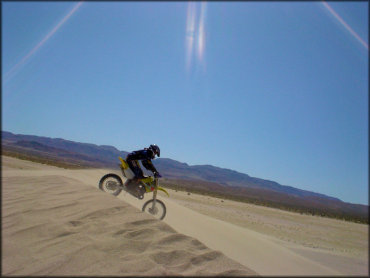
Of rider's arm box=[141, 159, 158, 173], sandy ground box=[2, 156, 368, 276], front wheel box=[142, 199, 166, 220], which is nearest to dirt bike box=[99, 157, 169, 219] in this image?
front wheel box=[142, 199, 166, 220]

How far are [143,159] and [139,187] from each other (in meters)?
1.06

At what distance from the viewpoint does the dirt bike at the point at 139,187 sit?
8219 mm

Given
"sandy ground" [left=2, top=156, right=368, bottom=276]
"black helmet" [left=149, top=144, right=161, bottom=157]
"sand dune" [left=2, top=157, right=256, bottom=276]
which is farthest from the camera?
"black helmet" [left=149, top=144, right=161, bottom=157]

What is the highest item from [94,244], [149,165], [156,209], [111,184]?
[149,165]

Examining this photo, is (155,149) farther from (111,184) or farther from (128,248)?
(128,248)

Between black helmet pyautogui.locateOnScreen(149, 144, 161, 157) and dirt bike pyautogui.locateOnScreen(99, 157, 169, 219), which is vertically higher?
black helmet pyautogui.locateOnScreen(149, 144, 161, 157)

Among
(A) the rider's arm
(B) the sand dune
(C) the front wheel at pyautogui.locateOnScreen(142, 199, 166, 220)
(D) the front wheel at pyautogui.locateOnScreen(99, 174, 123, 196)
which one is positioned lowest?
(B) the sand dune

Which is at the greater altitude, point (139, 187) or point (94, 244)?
point (139, 187)

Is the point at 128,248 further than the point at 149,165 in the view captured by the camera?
No

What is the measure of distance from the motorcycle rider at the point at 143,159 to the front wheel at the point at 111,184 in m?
0.91

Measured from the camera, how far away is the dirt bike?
27.0 feet

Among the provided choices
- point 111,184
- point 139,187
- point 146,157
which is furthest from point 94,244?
point 111,184

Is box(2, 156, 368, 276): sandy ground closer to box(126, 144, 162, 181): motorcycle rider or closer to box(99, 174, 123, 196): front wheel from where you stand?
box(126, 144, 162, 181): motorcycle rider

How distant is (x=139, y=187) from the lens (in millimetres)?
8867
